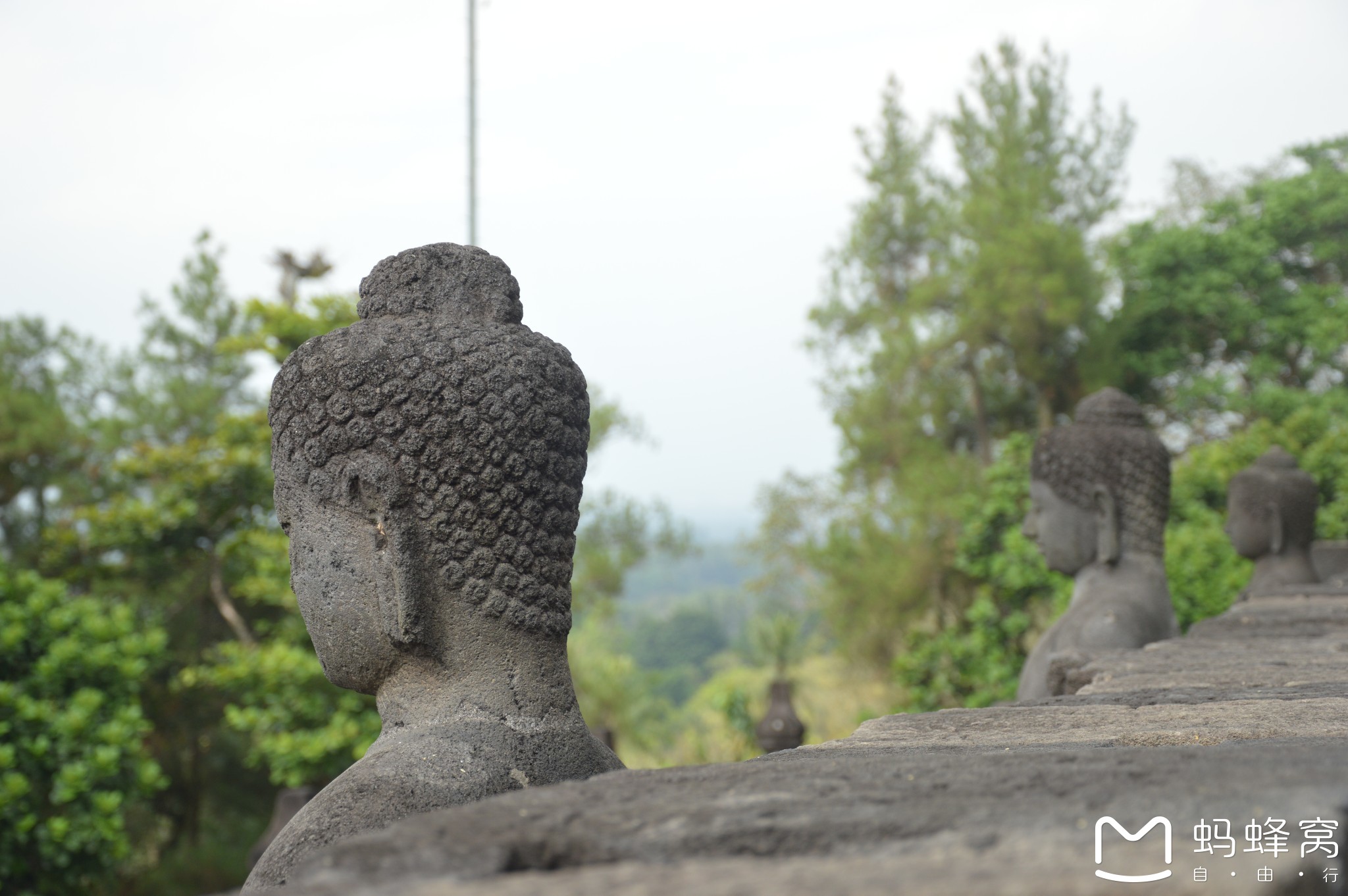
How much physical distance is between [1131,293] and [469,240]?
380 inches

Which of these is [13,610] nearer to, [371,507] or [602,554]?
[371,507]

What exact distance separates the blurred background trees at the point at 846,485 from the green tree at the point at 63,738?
26 millimetres

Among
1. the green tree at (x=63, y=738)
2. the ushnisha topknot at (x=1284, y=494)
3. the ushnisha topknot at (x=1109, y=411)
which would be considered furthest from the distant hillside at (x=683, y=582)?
the ushnisha topknot at (x=1109, y=411)

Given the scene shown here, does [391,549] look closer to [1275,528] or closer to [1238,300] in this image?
[1275,528]

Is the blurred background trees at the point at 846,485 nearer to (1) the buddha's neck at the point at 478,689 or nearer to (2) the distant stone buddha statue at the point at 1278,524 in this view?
(2) the distant stone buddha statue at the point at 1278,524

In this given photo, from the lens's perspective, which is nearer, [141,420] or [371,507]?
[371,507]

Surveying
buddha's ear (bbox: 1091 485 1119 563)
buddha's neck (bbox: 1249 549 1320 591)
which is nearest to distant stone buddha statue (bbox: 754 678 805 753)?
buddha's neck (bbox: 1249 549 1320 591)

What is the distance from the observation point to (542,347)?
236 centimetres

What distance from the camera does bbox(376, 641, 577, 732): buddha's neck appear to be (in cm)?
228

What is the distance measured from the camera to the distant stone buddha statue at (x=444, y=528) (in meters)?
2.26

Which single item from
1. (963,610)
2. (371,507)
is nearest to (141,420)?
(963,610)

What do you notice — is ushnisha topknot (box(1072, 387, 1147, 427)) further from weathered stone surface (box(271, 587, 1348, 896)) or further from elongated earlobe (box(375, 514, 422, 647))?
elongated earlobe (box(375, 514, 422, 647))

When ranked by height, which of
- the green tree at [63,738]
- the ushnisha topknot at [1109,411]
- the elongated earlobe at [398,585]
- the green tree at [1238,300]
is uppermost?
the green tree at [1238,300]

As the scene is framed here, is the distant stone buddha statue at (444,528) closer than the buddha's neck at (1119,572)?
Yes
